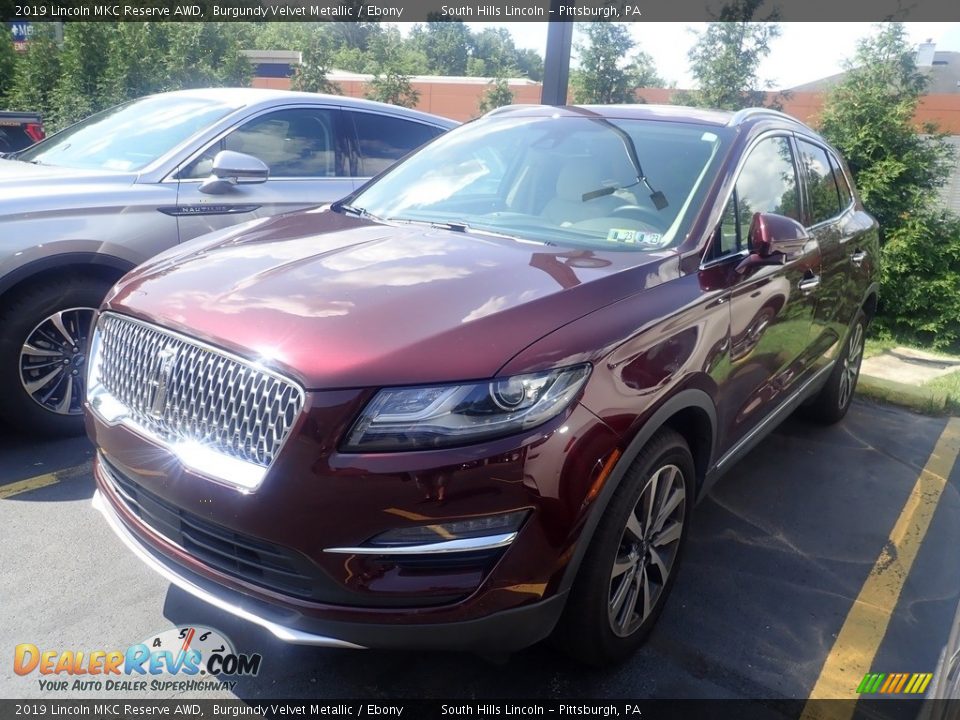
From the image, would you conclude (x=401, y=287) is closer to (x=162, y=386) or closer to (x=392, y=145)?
(x=162, y=386)

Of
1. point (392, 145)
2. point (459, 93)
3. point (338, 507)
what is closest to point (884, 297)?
point (392, 145)

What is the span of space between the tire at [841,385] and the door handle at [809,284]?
3.64 feet

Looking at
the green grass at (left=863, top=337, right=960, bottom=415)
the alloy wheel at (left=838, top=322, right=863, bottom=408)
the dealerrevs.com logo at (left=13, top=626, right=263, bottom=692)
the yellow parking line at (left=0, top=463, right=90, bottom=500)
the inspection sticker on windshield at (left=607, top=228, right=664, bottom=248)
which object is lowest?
the green grass at (left=863, top=337, right=960, bottom=415)

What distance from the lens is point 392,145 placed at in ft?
18.0

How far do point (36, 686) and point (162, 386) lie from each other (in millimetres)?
1051

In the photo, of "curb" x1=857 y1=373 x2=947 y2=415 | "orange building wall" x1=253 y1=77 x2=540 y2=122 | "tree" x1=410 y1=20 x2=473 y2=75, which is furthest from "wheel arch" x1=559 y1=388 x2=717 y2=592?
"tree" x1=410 y1=20 x2=473 y2=75

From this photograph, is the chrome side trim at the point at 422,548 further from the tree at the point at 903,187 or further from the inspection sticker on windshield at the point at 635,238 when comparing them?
the tree at the point at 903,187

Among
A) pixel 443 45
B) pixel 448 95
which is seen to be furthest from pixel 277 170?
pixel 443 45

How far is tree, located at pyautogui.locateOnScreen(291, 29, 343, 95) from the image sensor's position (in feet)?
74.7

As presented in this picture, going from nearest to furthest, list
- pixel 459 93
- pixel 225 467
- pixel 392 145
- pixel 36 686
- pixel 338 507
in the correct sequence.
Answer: pixel 338 507
pixel 225 467
pixel 36 686
pixel 392 145
pixel 459 93

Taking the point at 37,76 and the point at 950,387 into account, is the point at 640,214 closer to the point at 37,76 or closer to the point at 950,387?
the point at 950,387

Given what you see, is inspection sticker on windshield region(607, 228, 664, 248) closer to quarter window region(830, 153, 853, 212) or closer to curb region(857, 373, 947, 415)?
quarter window region(830, 153, 853, 212)

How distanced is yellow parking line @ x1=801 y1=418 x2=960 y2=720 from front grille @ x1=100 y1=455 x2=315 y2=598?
1714 mm

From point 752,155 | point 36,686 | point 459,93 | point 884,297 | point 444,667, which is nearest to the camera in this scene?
point 36,686
